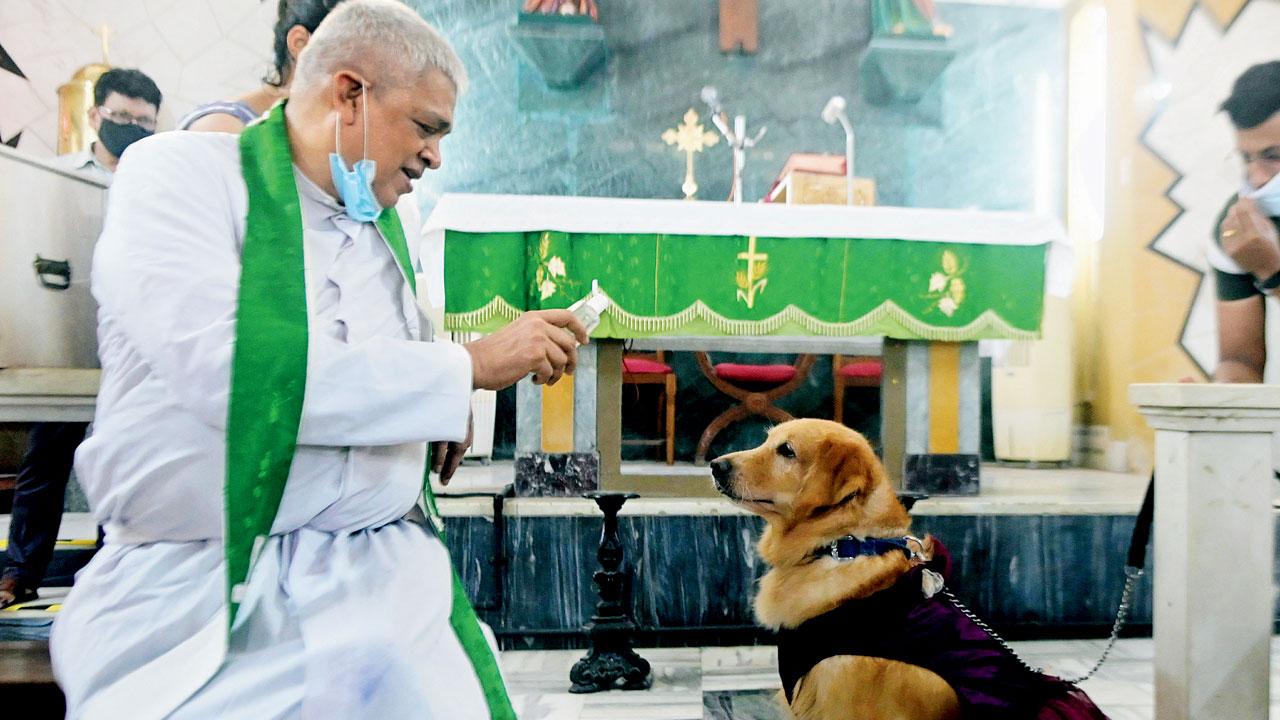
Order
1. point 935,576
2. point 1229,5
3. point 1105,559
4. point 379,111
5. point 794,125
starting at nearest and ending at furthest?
1. point 379,111
2. point 935,576
3. point 1105,559
4. point 1229,5
5. point 794,125

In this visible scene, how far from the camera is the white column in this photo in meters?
2.08

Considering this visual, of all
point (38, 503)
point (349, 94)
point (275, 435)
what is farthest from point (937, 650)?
point (38, 503)

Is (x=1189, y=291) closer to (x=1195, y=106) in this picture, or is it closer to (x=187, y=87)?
(x=1195, y=106)

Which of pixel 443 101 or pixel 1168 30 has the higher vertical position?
pixel 1168 30

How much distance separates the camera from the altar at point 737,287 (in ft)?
10.8

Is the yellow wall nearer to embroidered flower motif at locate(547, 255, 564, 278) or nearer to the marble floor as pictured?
the marble floor

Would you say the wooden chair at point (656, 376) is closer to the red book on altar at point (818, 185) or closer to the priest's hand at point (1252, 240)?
the red book on altar at point (818, 185)

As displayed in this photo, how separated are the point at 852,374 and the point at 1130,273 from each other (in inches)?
74.1

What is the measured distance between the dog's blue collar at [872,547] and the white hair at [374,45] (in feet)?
4.57

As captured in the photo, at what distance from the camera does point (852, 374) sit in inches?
187

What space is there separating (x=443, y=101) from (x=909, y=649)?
4.62 ft

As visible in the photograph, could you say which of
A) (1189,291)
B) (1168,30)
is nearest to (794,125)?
(1168,30)

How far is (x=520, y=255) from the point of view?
3312mm

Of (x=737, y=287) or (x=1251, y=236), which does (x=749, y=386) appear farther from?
(x=1251, y=236)
